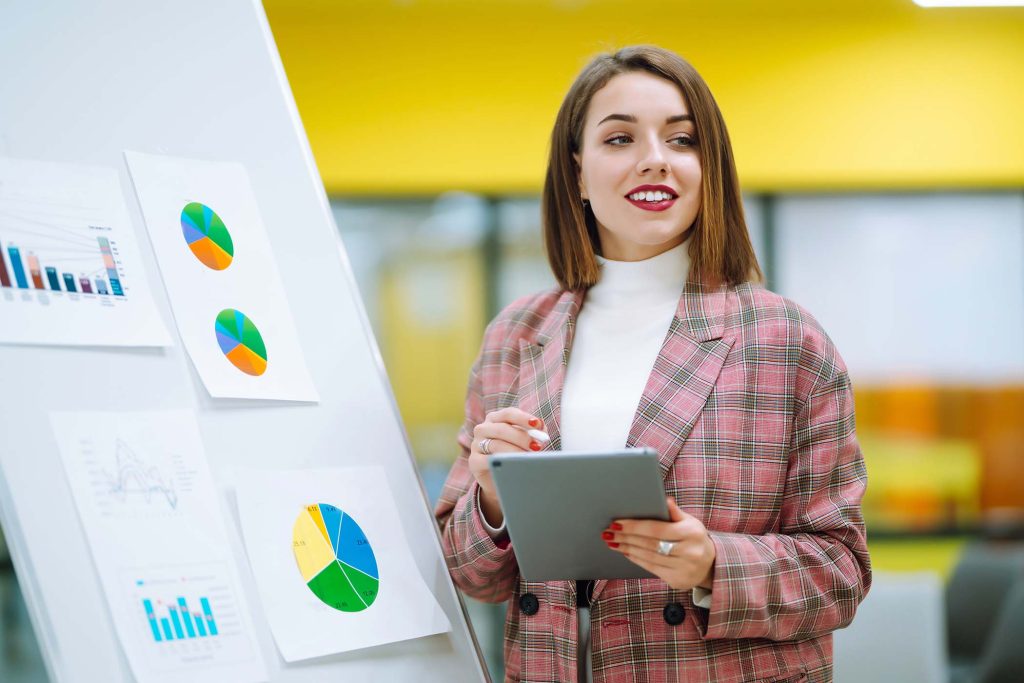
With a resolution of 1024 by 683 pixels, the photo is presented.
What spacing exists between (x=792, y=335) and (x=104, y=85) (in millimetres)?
903

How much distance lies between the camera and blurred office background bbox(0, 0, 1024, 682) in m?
4.39

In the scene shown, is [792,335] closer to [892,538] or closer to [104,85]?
[104,85]

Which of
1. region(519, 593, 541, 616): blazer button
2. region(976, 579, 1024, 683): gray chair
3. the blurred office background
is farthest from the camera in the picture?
the blurred office background

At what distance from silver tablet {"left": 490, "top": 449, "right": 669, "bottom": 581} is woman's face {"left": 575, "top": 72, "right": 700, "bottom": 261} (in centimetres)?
46

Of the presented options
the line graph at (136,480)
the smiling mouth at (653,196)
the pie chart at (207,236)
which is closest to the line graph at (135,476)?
the line graph at (136,480)

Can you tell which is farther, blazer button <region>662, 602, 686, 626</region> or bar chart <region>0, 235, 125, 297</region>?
blazer button <region>662, 602, 686, 626</region>

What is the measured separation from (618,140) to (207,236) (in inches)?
23.0

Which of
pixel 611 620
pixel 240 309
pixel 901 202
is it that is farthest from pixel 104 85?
pixel 901 202

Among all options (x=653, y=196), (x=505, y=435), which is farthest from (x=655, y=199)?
(x=505, y=435)

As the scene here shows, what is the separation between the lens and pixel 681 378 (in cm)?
133

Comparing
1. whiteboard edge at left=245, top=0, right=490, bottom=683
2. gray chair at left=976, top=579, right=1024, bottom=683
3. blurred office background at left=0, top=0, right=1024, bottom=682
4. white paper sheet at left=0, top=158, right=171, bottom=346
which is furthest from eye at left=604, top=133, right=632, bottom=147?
blurred office background at left=0, top=0, right=1024, bottom=682

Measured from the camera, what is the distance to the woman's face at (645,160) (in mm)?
1395

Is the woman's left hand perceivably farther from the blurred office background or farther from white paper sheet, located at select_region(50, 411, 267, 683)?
the blurred office background

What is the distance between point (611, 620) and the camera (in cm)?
130
